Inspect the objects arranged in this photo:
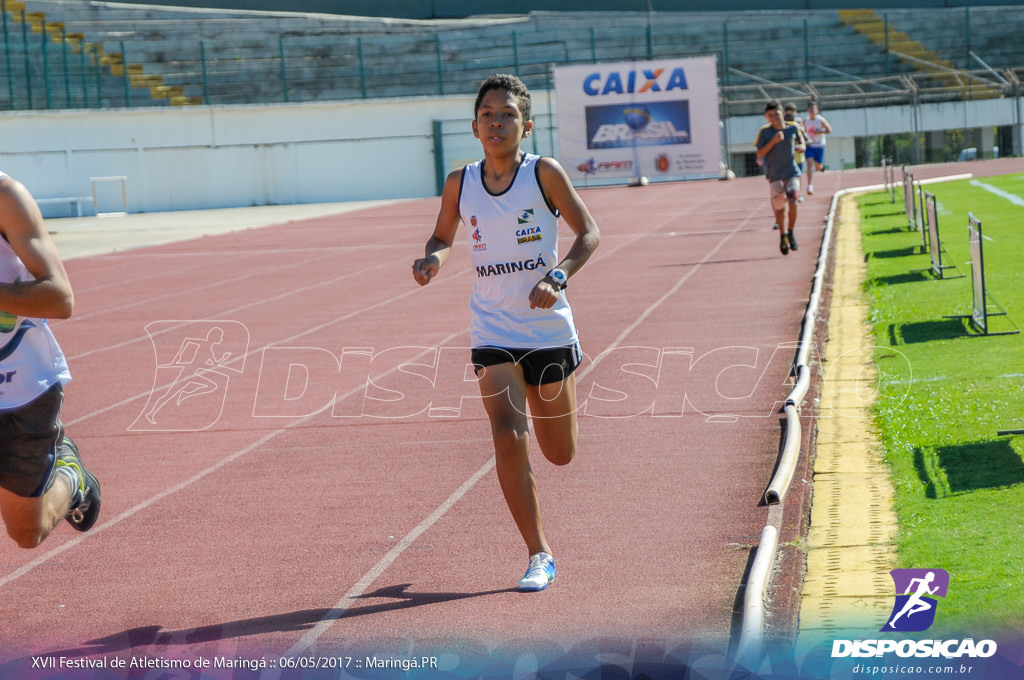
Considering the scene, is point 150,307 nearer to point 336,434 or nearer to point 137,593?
point 336,434

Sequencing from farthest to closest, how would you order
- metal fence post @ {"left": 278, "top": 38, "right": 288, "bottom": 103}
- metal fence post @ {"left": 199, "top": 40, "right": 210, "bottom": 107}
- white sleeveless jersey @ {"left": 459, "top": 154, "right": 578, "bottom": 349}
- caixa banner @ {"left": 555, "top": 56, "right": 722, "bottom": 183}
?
1. metal fence post @ {"left": 278, "top": 38, "right": 288, "bottom": 103}
2. metal fence post @ {"left": 199, "top": 40, "right": 210, "bottom": 107}
3. caixa banner @ {"left": 555, "top": 56, "right": 722, "bottom": 183}
4. white sleeveless jersey @ {"left": 459, "top": 154, "right": 578, "bottom": 349}

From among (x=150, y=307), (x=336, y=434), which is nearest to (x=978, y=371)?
(x=336, y=434)

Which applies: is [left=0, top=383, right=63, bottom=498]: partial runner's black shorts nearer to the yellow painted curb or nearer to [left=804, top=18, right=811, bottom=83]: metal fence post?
the yellow painted curb

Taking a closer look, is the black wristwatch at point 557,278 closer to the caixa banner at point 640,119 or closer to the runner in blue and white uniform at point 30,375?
the runner in blue and white uniform at point 30,375

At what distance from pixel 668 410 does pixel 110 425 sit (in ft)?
13.0

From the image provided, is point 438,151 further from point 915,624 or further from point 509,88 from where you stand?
point 915,624

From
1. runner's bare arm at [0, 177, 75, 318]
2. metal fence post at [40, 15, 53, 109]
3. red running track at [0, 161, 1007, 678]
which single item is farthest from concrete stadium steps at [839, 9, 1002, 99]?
runner's bare arm at [0, 177, 75, 318]

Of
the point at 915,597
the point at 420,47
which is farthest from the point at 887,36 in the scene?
the point at 915,597

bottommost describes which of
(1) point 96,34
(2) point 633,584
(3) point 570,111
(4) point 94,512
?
(2) point 633,584

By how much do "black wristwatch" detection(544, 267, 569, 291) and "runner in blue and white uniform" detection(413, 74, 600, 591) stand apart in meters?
0.16

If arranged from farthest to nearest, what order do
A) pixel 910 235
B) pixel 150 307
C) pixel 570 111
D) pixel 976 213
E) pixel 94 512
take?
pixel 570 111 → pixel 976 213 → pixel 910 235 → pixel 150 307 → pixel 94 512

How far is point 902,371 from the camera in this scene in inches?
375

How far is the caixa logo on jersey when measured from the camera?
168 inches

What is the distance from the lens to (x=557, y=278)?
5121 millimetres
